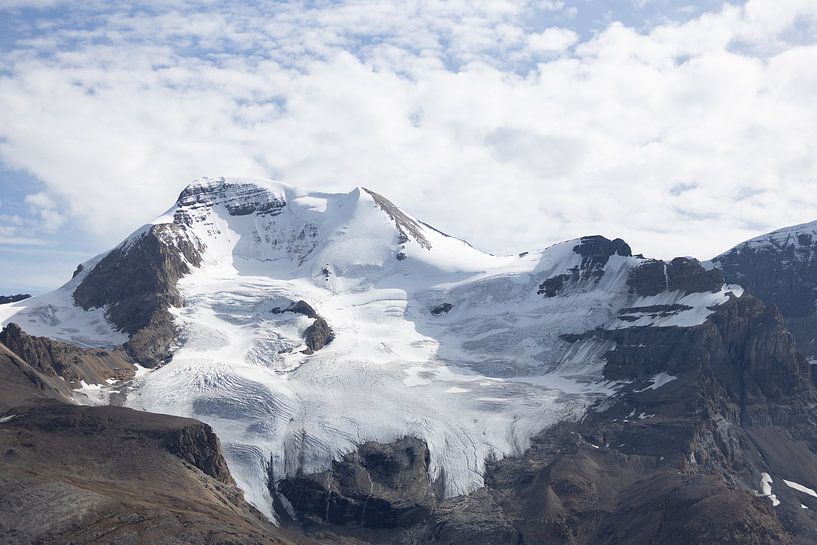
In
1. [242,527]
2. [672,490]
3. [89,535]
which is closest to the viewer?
[89,535]

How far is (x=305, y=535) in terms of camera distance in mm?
194875

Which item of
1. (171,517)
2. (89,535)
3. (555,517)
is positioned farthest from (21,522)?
(555,517)

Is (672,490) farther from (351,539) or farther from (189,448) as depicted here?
(189,448)

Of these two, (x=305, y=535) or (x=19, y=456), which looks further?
(x=305, y=535)

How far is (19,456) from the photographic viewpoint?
524 feet

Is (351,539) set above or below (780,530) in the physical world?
below

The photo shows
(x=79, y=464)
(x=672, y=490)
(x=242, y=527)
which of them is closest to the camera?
(x=242, y=527)

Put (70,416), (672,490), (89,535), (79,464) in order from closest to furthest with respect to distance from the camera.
→ (89,535), (79,464), (70,416), (672,490)

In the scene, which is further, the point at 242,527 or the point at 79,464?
the point at 79,464

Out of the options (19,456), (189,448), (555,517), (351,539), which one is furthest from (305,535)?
(19,456)

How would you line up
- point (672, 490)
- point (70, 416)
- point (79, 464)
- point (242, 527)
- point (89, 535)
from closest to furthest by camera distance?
1. point (89, 535)
2. point (242, 527)
3. point (79, 464)
4. point (70, 416)
5. point (672, 490)

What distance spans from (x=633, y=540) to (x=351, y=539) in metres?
46.9

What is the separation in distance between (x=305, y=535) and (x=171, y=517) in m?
53.0

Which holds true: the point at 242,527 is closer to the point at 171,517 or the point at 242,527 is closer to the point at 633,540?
the point at 171,517
